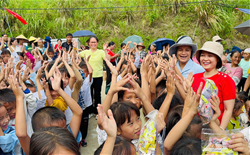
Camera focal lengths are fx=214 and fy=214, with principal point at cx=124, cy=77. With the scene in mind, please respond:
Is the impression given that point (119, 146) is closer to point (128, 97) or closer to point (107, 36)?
point (128, 97)

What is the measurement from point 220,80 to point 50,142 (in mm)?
1597

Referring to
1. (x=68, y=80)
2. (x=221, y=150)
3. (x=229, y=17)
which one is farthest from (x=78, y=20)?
(x=221, y=150)

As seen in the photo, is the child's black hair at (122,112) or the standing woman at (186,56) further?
the standing woman at (186,56)

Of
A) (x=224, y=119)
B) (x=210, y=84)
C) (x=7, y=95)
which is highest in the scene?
(x=210, y=84)

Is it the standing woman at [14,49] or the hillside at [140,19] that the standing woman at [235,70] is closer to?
the standing woman at [14,49]

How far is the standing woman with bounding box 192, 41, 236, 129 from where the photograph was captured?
A: 1980 mm

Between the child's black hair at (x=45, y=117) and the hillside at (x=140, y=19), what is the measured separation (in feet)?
39.7

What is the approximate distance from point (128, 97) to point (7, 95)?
1.22 m

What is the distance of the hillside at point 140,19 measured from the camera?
531 inches

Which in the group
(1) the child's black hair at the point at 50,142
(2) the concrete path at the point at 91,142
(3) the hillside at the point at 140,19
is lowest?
(2) the concrete path at the point at 91,142

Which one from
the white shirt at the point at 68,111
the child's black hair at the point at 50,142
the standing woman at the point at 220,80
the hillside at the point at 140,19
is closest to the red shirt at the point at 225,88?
the standing woman at the point at 220,80

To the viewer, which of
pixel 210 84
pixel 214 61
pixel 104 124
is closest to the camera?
pixel 104 124

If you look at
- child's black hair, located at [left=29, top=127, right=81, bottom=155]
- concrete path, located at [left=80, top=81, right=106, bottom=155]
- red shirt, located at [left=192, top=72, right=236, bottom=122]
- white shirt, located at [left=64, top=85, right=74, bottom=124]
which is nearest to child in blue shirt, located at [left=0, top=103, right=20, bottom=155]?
child's black hair, located at [left=29, top=127, right=81, bottom=155]

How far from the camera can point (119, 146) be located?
1364 millimetres
